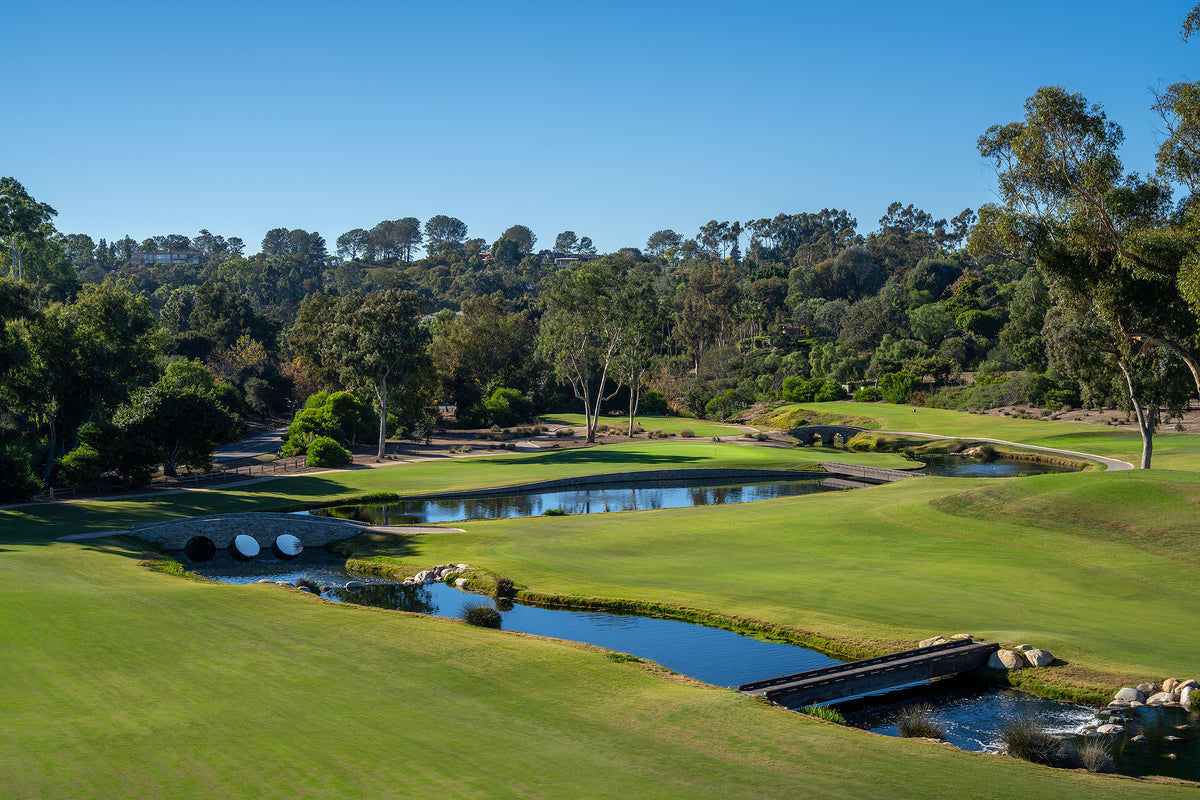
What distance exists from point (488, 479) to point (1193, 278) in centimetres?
4248

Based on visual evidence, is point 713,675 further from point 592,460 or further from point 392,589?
point 592,460

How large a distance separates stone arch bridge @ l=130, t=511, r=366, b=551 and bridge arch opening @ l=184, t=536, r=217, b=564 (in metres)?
0.03

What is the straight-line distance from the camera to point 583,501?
53.4 meters

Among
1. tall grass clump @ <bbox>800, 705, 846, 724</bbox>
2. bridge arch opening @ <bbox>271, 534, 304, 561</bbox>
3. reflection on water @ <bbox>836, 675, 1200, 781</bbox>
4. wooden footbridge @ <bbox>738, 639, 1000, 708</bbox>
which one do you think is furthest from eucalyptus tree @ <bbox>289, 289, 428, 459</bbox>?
tall grass clump @ <bbox>800, 705, 846, 724</bbox>

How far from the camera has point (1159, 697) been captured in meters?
17.5

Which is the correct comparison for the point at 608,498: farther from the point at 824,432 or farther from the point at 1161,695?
the point at 824,432

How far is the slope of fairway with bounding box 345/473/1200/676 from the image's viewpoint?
2253 centimetres

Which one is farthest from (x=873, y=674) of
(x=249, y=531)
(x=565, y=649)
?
(x=249, y=531)

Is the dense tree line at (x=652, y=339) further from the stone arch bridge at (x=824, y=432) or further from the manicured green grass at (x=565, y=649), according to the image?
the stone arch bridge at (x=824, y=432)

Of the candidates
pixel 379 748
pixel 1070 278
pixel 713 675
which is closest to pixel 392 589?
pixel 713 675

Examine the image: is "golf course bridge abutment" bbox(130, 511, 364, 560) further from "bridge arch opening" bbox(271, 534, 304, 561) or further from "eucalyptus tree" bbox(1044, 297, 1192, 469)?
"eucalyptus tree" bbox(1044, 297, 1192, 469)

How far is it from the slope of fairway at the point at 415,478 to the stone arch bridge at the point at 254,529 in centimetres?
264

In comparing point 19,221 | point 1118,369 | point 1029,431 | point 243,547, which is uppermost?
point 19,221

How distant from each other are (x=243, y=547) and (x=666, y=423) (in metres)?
68.7
